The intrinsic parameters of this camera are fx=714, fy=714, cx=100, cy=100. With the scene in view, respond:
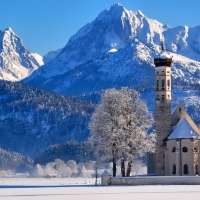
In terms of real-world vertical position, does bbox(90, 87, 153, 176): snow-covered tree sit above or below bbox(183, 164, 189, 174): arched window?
above

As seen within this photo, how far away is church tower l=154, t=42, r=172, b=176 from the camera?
107 m

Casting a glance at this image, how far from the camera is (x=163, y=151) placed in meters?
107

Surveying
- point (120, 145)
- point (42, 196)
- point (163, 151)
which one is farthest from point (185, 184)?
point (42, 196)

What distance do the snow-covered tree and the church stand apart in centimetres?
870

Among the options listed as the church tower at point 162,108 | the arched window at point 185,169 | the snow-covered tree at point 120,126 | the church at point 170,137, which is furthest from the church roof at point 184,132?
the snow-covered tree at point 120,126

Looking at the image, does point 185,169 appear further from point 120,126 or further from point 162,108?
point 120,126

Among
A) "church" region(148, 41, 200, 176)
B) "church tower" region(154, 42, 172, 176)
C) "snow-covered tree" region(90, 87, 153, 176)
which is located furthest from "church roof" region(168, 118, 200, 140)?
"snow-covered tree" region(90, 87, 153, 176)

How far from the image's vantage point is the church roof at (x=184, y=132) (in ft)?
342

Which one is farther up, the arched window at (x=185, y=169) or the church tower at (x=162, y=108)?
the church tower at (x=162, y=108)

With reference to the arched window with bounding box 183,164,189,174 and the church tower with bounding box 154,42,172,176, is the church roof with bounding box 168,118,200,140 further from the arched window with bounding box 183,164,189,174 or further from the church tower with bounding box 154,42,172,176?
the arched window with bounding box 183,164,189,174

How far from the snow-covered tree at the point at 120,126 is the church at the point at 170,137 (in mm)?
8695

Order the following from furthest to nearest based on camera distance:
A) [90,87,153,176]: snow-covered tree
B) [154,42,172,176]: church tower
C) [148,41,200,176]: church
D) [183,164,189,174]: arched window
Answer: [154,42,172,176]: church tower < [148,41,200,176]: church < [183,164,189,174]: arched window < [90,87,153,176]: snow-covered tree

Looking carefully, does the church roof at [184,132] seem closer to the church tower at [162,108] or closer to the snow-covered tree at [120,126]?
the church tower at [162,108]

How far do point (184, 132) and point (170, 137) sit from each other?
2486 mm
